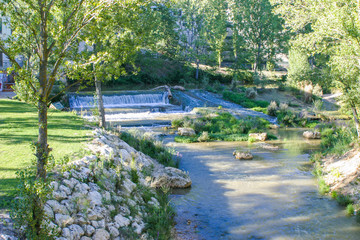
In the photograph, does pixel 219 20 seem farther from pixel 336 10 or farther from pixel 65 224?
pixel 65 224

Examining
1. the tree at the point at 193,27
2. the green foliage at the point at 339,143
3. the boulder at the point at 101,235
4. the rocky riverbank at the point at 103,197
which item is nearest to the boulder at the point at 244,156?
the green foliage at the point at 339,143

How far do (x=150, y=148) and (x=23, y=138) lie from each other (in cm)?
525

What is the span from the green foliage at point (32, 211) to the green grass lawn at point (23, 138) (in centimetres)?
59

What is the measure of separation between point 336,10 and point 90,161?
31.3 feet

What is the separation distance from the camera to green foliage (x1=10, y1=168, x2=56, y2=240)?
14.8 feet

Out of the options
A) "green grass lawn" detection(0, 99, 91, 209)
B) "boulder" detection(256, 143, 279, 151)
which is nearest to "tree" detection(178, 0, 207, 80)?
"boulder" detection(256, 143, 279, 151)

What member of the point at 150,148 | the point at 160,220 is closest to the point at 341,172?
the point at 160,220

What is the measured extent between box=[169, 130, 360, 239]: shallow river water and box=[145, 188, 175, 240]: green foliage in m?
0.31

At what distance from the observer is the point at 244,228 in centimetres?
764

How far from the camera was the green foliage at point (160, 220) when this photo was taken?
6.74 m

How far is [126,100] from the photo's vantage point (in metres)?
27.1

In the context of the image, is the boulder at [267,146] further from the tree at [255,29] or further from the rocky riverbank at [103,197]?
the tree at [255,29]

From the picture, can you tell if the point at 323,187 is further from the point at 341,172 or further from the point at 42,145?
the point at 42,145

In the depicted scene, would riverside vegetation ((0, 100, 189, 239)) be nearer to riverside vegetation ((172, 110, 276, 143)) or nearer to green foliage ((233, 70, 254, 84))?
riverside vegetation ((172, 110, 276, 143))
